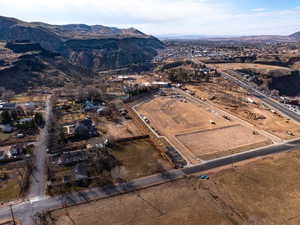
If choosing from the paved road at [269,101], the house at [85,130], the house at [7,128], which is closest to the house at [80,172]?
the house at [85,130]

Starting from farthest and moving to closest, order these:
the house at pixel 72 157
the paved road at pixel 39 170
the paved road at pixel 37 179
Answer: the house at pixel 72 157, the paved road at pixel 39 170, the paved road at pixel 37 179

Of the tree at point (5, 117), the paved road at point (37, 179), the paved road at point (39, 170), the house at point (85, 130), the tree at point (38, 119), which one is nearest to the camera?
the paved road at point (37, 179)

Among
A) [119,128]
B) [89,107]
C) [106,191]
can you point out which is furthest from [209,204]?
[89,107]

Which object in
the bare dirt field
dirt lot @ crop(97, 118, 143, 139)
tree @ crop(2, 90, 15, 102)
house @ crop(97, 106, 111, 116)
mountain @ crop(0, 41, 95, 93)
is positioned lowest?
the bare dirt field

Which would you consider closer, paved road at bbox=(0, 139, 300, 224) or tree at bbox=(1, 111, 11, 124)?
paved road at bbox=(0, 139, 300, 224)

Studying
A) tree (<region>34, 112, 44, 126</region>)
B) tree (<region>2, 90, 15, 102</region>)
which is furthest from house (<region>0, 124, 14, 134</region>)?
tree (<region>2, 90, 15, 102</region>)

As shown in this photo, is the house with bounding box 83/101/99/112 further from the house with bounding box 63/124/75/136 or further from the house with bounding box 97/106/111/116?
the house with bounding box 63/124/75/136

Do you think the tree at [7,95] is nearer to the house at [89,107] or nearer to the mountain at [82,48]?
the house at [89,107]

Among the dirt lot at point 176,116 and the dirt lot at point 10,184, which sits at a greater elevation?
the dirt lot at point 176,116
